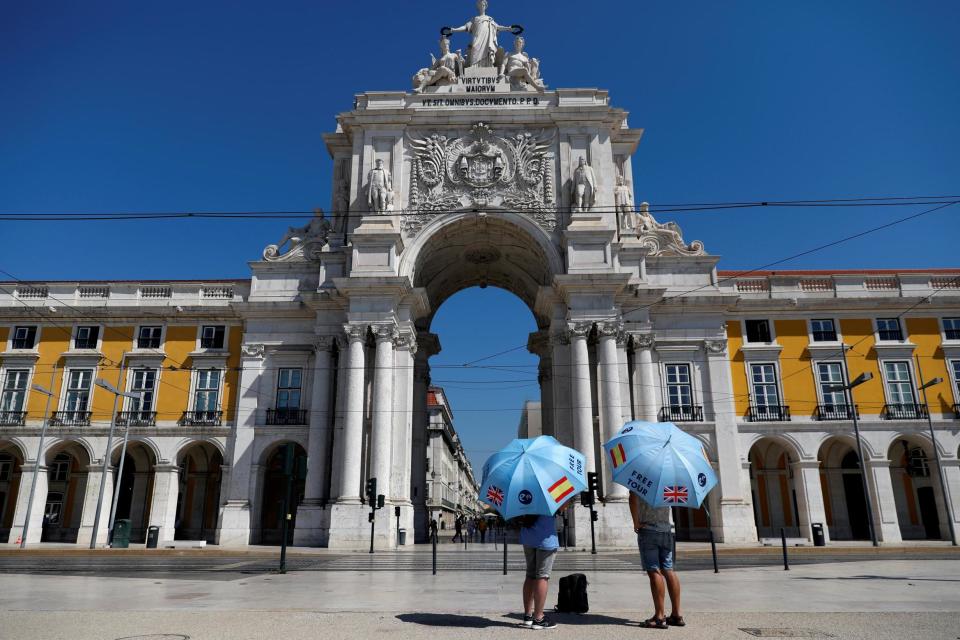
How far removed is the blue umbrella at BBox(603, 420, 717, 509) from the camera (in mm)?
8633

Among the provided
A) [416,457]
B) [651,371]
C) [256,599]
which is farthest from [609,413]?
[256,599]

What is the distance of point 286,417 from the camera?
35250 millimetres

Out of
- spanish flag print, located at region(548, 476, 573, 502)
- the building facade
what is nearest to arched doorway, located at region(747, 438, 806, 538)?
the building facade

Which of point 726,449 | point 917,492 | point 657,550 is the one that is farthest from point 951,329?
point 657,550

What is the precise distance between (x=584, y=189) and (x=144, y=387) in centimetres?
2580

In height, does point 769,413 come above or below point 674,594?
above

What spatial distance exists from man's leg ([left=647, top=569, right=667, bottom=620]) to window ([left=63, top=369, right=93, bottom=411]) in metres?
36.6

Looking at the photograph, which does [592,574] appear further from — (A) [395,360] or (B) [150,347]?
(B) [150,347]

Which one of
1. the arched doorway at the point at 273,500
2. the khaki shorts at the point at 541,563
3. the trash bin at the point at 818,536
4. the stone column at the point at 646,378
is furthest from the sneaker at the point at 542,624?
the arched doorway at the point at 273,500

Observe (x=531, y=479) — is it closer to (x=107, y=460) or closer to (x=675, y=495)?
(x=675, y=495)

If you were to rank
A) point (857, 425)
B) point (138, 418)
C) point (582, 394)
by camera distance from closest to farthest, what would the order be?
point (582, 394), point (857, 425), point (138, 418)

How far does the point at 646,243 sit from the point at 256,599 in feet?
97.4

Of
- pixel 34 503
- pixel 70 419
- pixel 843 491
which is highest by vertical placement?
pixel 70 419

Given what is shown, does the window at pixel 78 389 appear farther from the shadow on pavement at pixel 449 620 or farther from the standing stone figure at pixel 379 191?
the shadow on pavement at pixel 449 620
